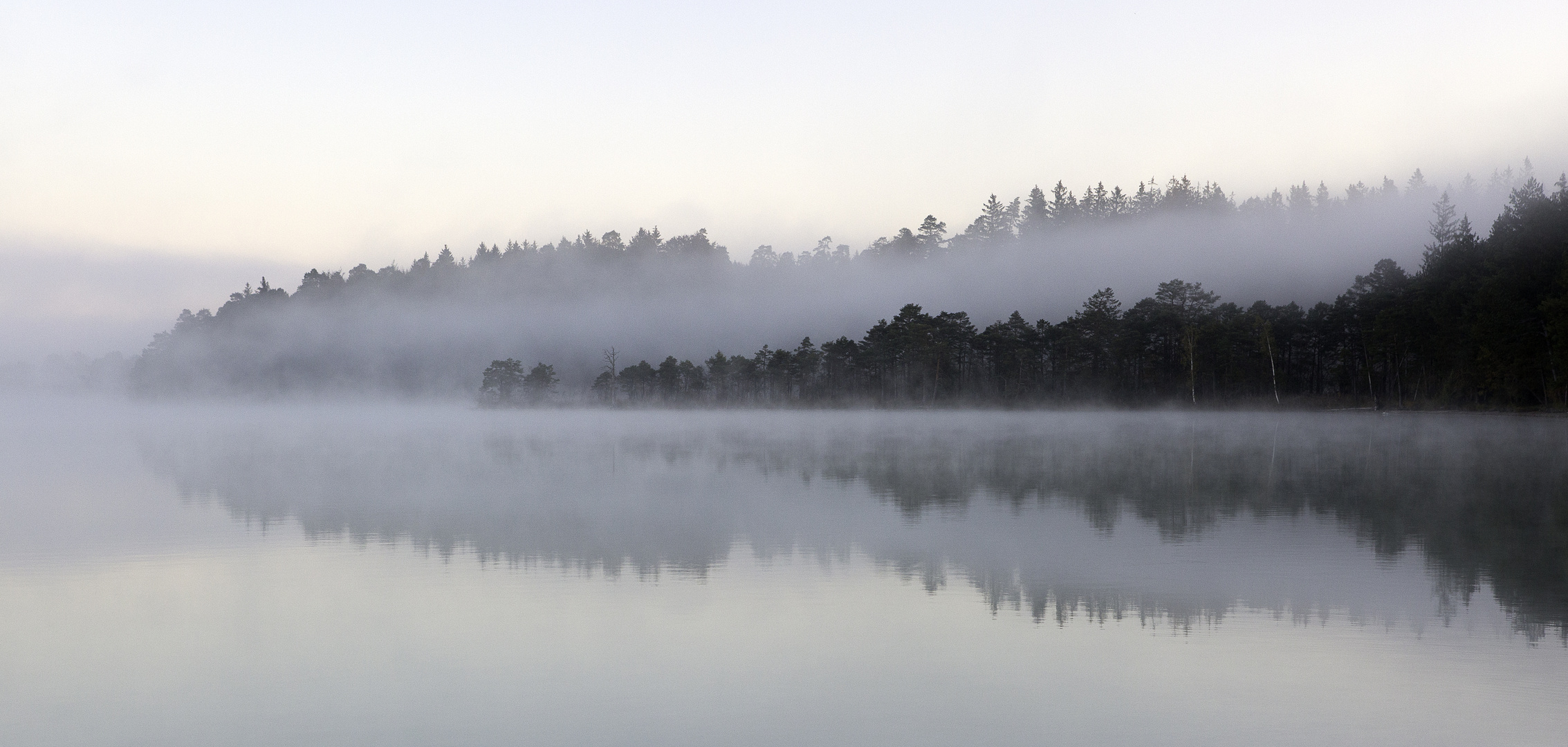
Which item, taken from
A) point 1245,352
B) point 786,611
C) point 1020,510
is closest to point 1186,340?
point 1245,352

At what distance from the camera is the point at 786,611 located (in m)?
7.97

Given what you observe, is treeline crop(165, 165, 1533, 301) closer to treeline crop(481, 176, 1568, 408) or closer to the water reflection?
treeline crop(481, 176, 1568, 408)

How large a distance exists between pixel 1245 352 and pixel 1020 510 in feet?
217

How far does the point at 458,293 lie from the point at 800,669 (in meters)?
162

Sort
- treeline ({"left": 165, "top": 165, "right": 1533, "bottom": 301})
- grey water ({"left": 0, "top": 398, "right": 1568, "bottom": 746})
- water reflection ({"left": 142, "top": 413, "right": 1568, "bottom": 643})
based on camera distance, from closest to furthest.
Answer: grey water ({"left": 0, "top": 398, "right": 1568, "bottom": 746}) < water reflection ({"left": 142, "top": 413, "right": 1568, "bottom": 643}) < treeline ({"left": 165, "top": 165, "right": 1533, "bottom": 301})

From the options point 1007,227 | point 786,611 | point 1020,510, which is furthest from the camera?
point 1007,227

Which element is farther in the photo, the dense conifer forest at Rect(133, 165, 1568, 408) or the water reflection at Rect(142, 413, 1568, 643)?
the dense conifer forest at Rect(133, 165, 1568, 408)

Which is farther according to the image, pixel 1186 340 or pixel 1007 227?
pixel 1007 227

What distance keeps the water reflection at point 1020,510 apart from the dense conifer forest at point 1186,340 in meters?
26.9

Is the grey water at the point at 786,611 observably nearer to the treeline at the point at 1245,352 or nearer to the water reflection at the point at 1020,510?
the water reflection at the point at 1020,510

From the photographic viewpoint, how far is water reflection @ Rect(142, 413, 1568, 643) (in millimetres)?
9070

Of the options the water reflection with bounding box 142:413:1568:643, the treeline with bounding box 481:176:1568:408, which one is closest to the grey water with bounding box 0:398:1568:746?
the water reflection with bounding box 142:413:1568:643

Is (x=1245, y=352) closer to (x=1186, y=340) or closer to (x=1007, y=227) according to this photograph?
(x=1186, y=340)

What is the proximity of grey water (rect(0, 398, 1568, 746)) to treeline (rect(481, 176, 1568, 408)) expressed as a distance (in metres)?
42.8
